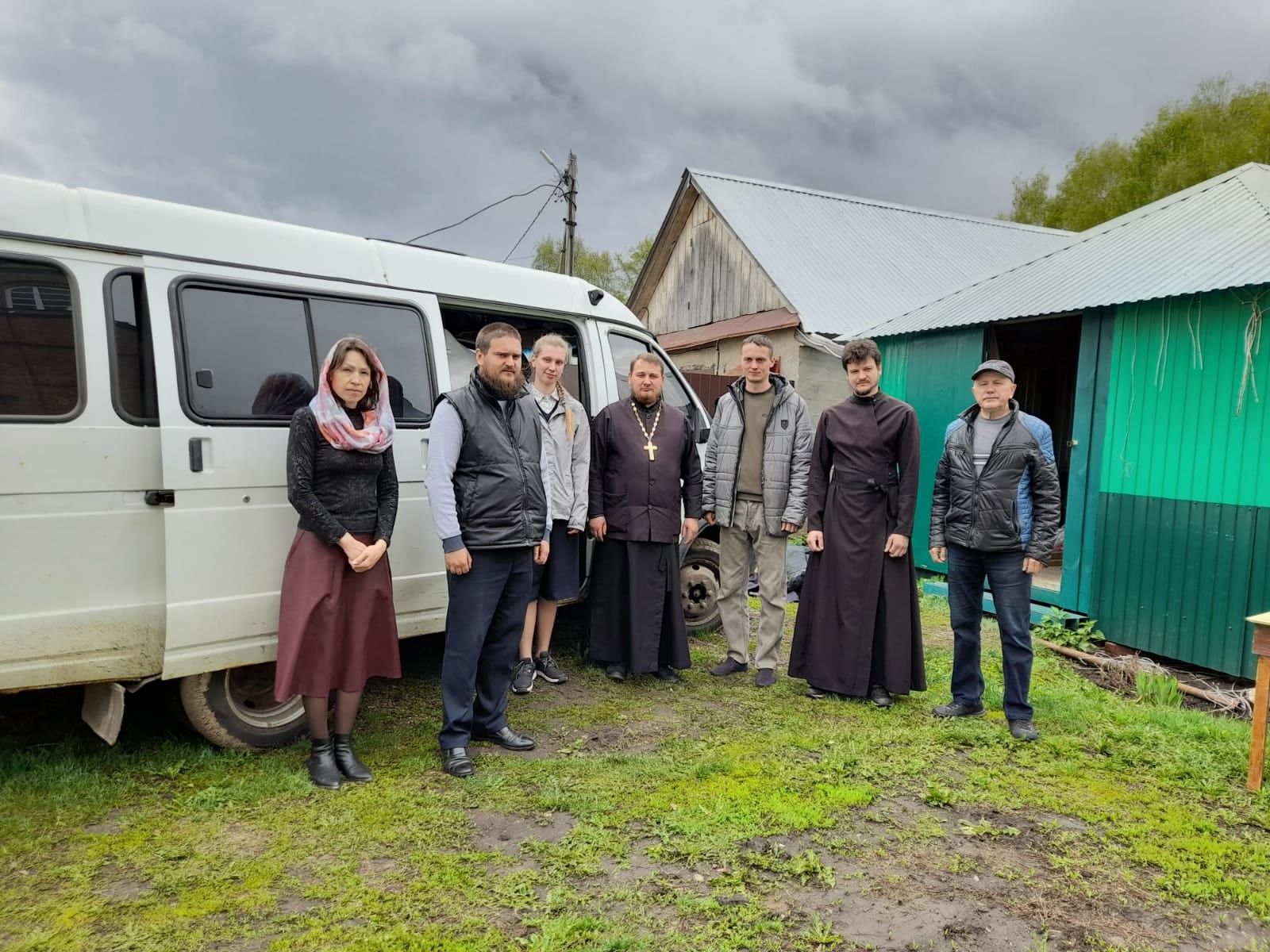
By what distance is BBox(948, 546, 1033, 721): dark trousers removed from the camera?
424 centimetres

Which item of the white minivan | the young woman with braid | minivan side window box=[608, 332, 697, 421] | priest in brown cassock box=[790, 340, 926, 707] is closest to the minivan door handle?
the white minivan

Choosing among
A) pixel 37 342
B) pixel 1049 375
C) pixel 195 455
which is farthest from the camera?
pixel 1049 375

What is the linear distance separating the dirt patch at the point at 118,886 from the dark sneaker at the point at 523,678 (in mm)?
2223

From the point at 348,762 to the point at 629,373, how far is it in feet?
9.32

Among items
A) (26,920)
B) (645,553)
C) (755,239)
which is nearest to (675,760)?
(645,553)

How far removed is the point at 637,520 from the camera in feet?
15.9

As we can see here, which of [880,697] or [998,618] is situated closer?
[998,618]

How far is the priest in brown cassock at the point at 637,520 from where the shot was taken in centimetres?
484

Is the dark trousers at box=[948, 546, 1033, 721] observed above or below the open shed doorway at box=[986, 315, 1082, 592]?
below

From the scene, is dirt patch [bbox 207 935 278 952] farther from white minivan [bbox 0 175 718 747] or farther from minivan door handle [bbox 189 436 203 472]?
minivan door handle [bbox 189 436 203 472]

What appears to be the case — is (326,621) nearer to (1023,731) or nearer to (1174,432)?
(1023,731)

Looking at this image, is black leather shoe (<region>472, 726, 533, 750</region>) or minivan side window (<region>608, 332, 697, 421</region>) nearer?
black leather shoe (<region>472, 726, 533, 750</region>)

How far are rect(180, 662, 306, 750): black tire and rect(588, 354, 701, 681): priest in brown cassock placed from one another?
183 centimetres

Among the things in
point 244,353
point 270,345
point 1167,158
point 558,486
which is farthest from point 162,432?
point 1167,158
